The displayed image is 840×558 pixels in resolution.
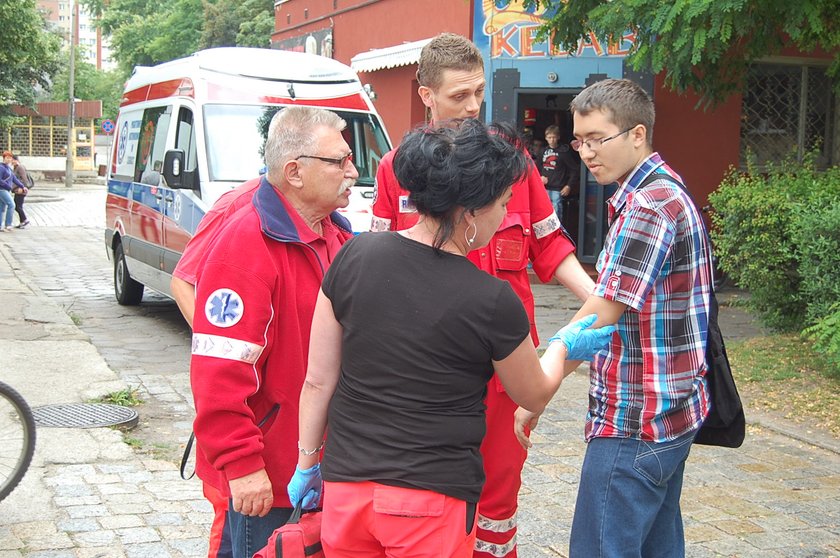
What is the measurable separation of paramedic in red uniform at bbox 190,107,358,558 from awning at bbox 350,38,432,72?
498 inches

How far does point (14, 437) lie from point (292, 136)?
2.95 m

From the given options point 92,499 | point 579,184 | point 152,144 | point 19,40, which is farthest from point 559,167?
point 19,40

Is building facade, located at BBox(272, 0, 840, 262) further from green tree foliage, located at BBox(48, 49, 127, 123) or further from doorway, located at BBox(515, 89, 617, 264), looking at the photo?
green tree foliage, located at BBox(48, 49, 127, 123)

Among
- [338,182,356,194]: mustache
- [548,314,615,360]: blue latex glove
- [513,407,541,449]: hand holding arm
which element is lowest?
[513,407,541,449]: hand holding arm

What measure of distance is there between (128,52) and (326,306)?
174 feet

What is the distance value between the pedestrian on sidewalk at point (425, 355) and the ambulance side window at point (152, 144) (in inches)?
319

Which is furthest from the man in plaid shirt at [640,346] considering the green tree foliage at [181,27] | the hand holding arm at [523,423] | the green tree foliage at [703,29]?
the green tree foliage at [181,27]

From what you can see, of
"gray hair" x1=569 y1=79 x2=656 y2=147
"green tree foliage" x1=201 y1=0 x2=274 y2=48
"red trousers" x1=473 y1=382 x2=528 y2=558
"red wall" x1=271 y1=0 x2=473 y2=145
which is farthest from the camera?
"green tree foliage" x1=201 y1=0 x2=274 y2=48

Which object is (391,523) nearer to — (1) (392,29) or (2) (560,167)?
(2) (560,167)

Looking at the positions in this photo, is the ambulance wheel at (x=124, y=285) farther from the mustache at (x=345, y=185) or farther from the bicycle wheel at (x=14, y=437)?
the mustache at (x=345, y=185)

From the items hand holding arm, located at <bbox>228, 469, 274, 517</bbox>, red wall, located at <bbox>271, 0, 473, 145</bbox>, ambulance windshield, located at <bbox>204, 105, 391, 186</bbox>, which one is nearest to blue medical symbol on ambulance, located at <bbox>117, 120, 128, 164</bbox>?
ambulance windshield, located at <bbox>204, 105, 391, 186</bbox>

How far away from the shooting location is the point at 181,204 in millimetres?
9375

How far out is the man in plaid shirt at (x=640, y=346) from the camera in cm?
291

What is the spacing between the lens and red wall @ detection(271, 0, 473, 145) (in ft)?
51.3
